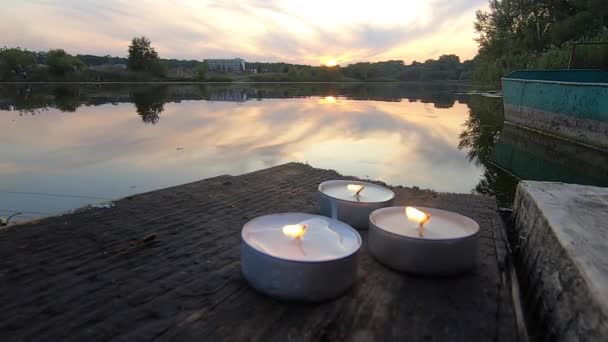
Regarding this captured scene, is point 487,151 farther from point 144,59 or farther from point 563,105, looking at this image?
point 144,59

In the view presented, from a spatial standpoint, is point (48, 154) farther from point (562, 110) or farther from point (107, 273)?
point (562, 110)

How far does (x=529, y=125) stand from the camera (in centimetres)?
1324

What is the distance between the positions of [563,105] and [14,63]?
235 feet

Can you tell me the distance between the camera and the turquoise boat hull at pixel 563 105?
30.6ft

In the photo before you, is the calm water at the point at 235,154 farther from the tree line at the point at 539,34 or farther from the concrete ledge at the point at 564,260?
the tree line at the point at 539,34

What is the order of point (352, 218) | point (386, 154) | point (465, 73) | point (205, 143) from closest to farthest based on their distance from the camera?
point (352, 218) → point (386, 154) → point (205, 143) → point (465, 73)

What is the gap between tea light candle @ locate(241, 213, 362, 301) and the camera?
5.03 ft

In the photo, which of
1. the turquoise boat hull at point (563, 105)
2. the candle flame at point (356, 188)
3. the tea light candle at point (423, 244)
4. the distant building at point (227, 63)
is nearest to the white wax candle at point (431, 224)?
the tea light candle at point (423, 244)

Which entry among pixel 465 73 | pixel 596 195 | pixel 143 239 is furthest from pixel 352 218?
pixel 465 73

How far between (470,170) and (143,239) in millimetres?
6946

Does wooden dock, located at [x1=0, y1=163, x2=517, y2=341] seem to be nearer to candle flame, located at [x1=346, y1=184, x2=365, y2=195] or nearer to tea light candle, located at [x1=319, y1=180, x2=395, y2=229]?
tea light candle, located at [x1=319, y1=180, x2=395, y2=229]

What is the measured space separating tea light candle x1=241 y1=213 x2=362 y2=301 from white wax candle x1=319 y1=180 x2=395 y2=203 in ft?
2.32

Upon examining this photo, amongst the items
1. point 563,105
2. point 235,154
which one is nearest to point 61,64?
point 235,154

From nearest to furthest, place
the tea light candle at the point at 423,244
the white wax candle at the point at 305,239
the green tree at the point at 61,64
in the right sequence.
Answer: the white wax candle at the point at 305,239
the tea light candle at the point at 423,244
the green tree at the point at 61,64
